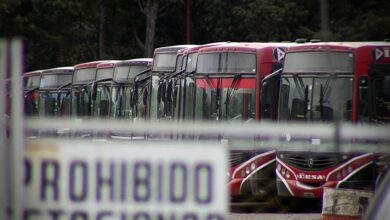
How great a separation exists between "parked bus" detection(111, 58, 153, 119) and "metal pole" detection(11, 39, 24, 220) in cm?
2064

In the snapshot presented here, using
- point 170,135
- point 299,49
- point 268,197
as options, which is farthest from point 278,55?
point 170,135

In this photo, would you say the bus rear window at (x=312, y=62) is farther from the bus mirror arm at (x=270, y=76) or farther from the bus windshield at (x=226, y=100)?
the bus windshield at (x=226, y=100)

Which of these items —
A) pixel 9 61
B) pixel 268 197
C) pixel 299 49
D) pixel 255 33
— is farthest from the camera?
pixel 255 33

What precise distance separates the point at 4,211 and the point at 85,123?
1.66 feet

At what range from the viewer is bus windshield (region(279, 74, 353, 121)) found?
15757mm

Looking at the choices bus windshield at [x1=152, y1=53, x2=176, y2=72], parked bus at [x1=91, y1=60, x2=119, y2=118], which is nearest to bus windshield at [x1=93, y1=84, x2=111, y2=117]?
parked bus at [x1=91, y1=60, x2=119, y2=118]

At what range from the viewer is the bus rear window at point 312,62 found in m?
16.2

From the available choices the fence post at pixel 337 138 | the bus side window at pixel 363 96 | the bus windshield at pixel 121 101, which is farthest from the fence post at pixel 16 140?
the bus windshield at pixel 121 101

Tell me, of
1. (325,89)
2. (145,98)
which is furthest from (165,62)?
(325,89)

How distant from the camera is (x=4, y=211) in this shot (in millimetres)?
3674

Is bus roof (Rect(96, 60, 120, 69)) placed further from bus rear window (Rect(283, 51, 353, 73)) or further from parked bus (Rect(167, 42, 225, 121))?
bus rear window (Rect(283, 51, 353, 73))

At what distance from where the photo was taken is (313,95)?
53.3 ft

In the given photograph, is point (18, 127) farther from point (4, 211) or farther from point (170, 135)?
point (170, 135)

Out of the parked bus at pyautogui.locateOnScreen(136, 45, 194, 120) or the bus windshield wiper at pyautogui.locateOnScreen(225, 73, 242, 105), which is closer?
the bus windshield wiper at pyautogui.locateOnScreen(225, 73, 242, 105)
